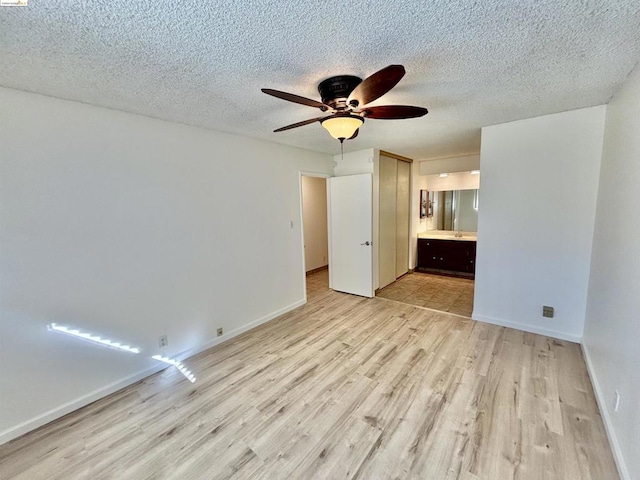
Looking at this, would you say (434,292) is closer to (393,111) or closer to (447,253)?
(447,253)

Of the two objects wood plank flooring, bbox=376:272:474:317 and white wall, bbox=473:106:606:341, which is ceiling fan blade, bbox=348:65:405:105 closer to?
white wall, bbox=473:106:606:341

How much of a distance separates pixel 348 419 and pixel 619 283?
2067 mm

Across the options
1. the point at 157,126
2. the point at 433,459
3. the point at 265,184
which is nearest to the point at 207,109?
the point at 157,126

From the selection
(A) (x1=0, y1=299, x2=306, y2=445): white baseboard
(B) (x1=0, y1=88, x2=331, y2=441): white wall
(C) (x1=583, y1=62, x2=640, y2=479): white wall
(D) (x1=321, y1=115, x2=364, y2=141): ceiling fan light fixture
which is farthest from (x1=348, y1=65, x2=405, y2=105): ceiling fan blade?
(A) (x1=0, y1=299, x2=306, y2=445): white baseboard

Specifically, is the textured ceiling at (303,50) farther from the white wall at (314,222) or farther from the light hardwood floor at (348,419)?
the white wall at (314,222)

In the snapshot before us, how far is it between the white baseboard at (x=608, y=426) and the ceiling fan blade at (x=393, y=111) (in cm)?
228

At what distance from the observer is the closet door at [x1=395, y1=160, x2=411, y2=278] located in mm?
5035

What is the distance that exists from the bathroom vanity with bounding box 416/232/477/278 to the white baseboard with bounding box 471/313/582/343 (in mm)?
1933

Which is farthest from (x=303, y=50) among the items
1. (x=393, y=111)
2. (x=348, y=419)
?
(x=348, y=419)

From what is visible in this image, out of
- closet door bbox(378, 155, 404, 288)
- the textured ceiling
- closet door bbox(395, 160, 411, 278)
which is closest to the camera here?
the textured ceiling

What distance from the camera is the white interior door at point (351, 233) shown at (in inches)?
167

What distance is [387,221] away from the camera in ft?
15.4

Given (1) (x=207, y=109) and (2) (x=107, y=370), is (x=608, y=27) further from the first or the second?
(2) (x=107, y=370)

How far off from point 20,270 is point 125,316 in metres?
0.77
